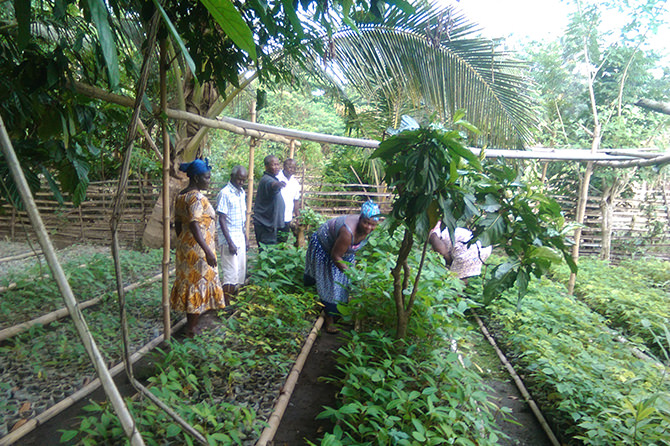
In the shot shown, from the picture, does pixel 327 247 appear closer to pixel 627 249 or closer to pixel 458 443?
pixel 458 443

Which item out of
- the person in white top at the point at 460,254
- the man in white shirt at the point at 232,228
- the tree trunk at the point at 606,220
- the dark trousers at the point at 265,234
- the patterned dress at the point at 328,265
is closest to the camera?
the patterned dress at the point at 328,265

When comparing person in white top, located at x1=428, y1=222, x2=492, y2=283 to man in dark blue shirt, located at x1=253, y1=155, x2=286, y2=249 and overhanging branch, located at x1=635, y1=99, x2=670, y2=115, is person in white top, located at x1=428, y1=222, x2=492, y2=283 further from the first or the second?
overhanging branch, located at x1=635, y1=99, x2=670, y2=115

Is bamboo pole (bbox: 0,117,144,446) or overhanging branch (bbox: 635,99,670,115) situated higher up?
overhanging branch (bbox: 635,99,670,115)

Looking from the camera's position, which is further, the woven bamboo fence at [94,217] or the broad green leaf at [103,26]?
the woven bamboo fence at [94,217]

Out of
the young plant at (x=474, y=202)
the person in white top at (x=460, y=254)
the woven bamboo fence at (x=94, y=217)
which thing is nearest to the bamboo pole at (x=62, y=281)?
the young plant at (x=474, y=202)

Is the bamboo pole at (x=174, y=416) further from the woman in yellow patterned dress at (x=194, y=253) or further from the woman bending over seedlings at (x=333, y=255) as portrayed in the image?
the woman bending over seedlings at (x=333, y=255)

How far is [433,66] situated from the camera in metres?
4.50

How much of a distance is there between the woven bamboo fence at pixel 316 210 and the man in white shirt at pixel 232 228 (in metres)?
3.87

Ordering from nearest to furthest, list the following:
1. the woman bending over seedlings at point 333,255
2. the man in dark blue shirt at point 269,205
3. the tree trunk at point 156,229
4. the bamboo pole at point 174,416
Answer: the bamboo pole at point 174,416, the woman bending over seedlings at point 333,255, the man in dark blue shirt at point 269,205, the tree trunk at point 156,229

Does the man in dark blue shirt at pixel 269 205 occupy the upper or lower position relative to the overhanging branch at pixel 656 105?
lower

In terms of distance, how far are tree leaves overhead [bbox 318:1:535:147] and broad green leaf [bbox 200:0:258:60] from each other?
3.99 metres

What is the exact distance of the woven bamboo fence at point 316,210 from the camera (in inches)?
296

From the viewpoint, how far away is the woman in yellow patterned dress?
330 centimetres

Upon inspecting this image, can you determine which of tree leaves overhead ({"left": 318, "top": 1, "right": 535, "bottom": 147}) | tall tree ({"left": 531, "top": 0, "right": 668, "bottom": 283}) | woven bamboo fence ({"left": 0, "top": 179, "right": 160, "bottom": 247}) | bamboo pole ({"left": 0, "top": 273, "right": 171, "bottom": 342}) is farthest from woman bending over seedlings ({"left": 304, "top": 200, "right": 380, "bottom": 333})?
tall tree ({"left": 531, "top": 0, "right": 668, "bottom": 283})
